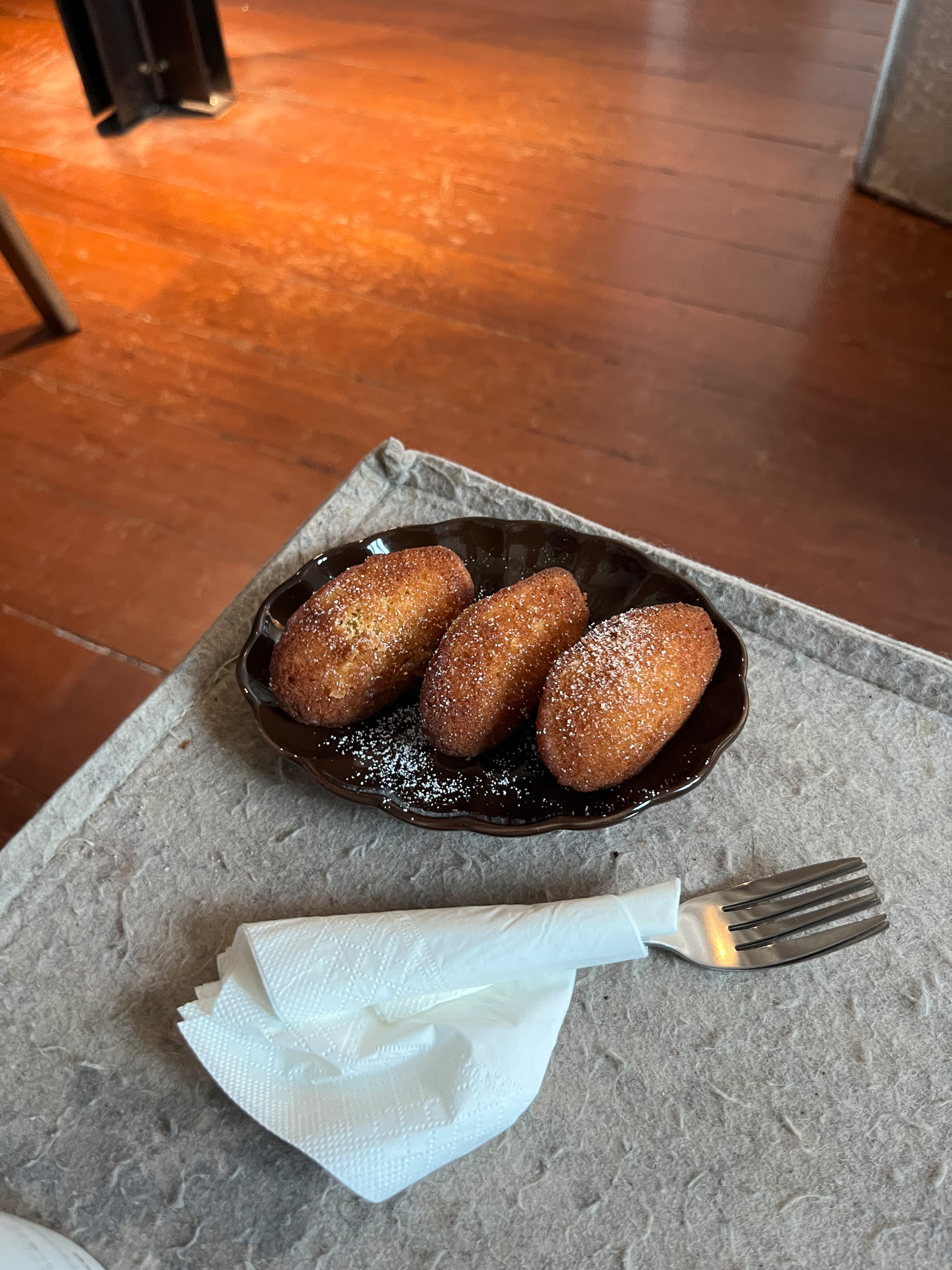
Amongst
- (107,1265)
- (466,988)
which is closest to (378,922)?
(466,988)

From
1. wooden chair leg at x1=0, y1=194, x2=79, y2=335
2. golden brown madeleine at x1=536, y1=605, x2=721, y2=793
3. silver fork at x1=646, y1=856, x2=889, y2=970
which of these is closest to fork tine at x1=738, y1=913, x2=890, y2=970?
silver fork at x1=646, y1=856, x2=889, y2=970

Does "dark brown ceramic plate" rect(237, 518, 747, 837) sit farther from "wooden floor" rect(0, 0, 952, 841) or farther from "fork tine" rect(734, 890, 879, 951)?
"wooden floor" rect(0, 0, 952, 841)

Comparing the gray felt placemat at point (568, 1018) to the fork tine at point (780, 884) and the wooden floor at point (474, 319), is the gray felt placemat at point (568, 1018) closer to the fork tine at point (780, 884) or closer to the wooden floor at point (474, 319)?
the fork tine at point (780, 884)

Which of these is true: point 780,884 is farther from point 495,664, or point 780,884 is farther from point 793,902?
point 495,664

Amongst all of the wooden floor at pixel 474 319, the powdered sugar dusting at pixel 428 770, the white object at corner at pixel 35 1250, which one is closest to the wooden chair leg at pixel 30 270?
the wooden floor at pixel 474 319

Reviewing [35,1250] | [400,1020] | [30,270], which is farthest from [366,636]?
[30,270]

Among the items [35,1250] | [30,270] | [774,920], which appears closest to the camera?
[35,1250]
